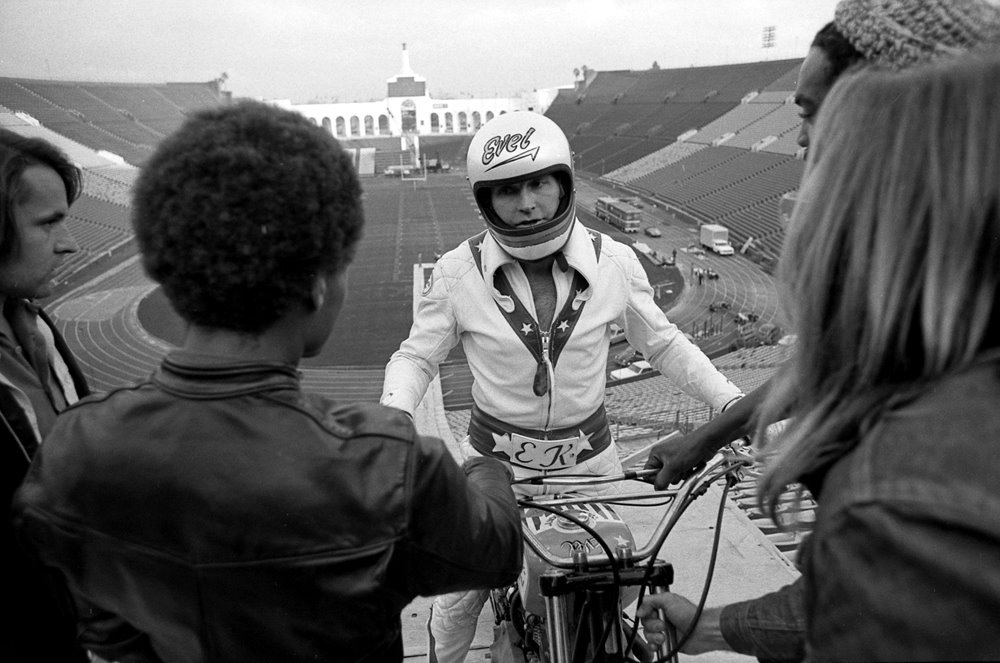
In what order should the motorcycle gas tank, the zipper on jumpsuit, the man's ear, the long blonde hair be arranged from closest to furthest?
the long blonde hair < the man's ear < the motorcycle gas tank < the zipper on jumpsuit

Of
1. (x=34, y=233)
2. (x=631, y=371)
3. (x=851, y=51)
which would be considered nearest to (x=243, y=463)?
(x=34, y=233)

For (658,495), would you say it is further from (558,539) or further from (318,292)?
(318,292)

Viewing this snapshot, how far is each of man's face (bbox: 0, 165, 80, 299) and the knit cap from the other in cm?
204

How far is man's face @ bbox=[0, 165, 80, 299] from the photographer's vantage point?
6.05 feet

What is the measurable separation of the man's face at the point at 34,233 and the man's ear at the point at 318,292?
98 centimetres

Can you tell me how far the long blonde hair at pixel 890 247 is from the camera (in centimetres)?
96

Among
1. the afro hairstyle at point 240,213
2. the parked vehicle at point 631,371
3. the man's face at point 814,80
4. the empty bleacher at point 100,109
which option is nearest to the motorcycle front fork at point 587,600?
the afro hairstyle at point 240,213

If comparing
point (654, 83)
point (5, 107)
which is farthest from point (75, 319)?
point (654, 83)

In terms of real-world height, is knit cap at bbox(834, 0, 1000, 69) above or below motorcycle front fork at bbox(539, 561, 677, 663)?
above

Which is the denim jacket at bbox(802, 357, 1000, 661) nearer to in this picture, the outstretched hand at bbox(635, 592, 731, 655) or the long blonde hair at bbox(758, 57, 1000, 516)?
the long blonde hair at bbox(758, 57, 1000, 516)

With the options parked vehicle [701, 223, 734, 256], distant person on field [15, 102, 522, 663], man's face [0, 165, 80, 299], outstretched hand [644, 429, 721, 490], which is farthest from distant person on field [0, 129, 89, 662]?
parked vehicle [701, 223, 734, 256]

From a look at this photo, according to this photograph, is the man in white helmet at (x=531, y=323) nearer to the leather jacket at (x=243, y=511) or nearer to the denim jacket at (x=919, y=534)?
the leather jacket at (x=243, y=511)

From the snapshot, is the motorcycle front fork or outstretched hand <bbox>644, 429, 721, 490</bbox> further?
outstretched hand <bbox>644, 429, 721, 490</bbox>

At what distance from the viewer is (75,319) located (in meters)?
26.0
